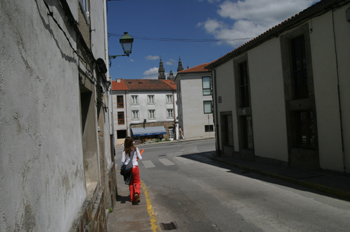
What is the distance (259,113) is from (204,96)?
931 inches

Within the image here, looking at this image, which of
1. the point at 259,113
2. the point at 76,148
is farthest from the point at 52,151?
the point at 259,113

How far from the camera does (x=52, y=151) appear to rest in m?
2.19

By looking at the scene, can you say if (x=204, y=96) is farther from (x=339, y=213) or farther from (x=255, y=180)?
(x=339, y=213)

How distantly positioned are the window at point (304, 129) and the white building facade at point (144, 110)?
31719 mm

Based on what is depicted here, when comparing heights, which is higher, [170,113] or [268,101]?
[170,113]

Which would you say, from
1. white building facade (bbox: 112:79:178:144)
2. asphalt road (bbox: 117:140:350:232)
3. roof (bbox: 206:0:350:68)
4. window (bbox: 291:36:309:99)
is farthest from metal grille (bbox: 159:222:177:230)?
white building facade (bbox: 112:79:178:144)

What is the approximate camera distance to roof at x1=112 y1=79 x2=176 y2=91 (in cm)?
4284

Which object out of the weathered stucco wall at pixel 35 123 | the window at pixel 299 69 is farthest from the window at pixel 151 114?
the weathered stucco wall at pixel 35 123

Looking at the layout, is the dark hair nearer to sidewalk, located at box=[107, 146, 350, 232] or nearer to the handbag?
the handbag

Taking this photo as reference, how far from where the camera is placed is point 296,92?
10.2 m

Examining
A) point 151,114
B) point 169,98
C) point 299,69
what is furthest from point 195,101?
point 299,69

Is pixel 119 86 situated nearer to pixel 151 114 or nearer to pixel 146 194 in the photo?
pixel 151 114

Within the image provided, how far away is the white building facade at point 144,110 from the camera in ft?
136

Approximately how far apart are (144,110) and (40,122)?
41.3m
